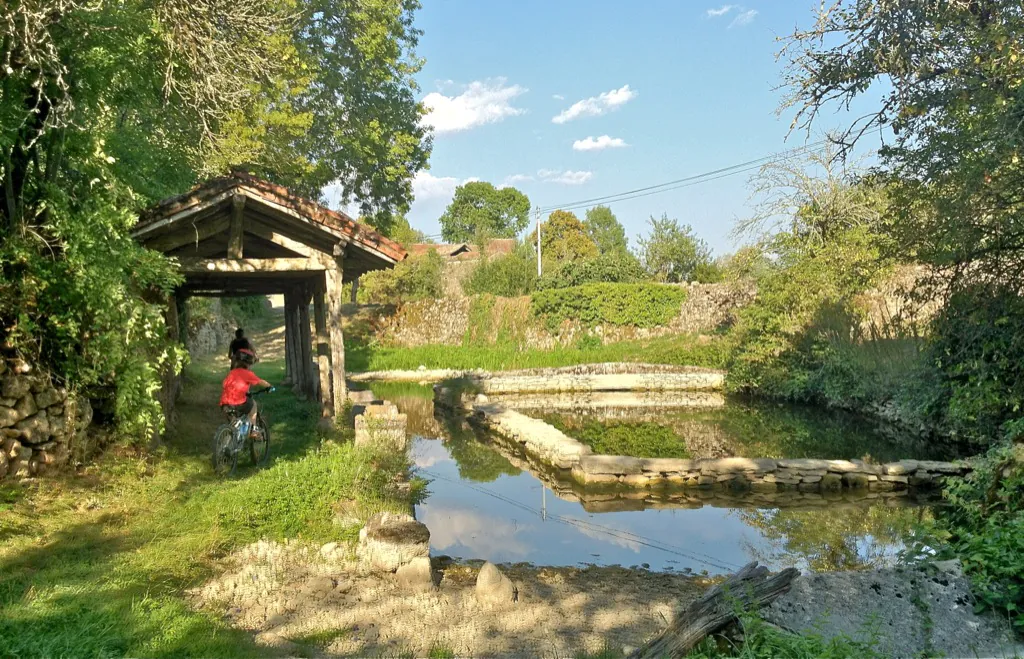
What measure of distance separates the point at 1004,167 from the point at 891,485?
18.7ft

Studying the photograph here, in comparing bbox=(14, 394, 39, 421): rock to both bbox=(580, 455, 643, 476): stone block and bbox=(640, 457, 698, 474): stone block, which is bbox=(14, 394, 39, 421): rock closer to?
bbox=(580, 455, 643, 476): stone block

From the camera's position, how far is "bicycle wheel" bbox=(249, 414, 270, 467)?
8.51 m

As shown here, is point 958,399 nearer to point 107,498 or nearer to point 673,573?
point 673,573

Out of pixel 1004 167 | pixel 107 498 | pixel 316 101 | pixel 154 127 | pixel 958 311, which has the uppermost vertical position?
pixel 316 101

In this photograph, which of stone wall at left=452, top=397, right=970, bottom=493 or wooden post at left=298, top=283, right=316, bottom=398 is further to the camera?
wooden post at left=298, top=283, right=316, bottom=398

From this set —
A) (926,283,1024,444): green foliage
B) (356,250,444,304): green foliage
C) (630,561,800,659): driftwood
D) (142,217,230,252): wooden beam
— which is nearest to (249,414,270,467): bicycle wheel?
(142,217,230,252): wooden beam

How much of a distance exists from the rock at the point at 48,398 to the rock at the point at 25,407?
0.09 metres

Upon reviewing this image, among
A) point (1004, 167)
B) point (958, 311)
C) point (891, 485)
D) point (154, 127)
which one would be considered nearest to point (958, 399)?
point (958, 311)

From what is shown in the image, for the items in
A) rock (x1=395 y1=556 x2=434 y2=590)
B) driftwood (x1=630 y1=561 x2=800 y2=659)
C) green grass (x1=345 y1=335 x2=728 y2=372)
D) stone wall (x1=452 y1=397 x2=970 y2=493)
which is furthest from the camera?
green grass (x1=345 y1=335 x2=728 y2=372)

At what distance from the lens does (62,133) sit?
618cm

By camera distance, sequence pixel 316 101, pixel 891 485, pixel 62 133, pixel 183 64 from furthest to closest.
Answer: pixel 316 101 < pixel 891 485 < pixel 183 64 < pixel 62 133

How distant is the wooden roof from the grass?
269 cm

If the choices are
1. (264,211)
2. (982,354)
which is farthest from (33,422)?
(982,354)

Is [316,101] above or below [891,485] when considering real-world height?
above
